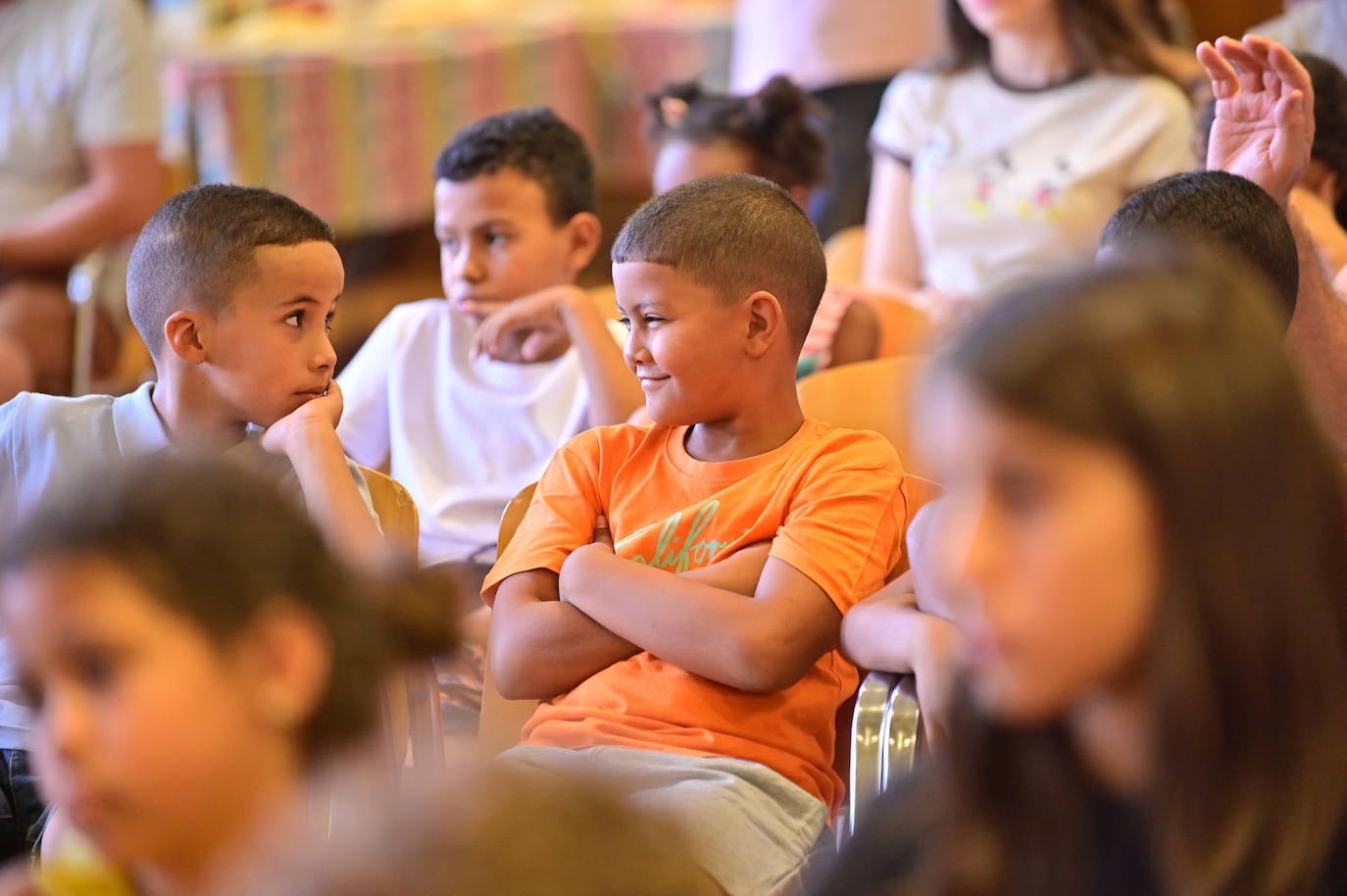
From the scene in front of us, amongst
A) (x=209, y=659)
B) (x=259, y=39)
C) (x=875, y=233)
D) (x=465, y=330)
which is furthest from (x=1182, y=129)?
(x=259, y=39)

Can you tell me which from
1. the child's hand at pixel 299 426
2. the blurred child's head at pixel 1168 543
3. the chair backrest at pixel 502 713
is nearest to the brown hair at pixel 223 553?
the blurred child's head at pixel 1168 543

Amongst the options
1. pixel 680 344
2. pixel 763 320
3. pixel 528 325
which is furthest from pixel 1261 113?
Answer: pixel 528 325

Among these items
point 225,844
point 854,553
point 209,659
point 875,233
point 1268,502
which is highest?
point 1268,502

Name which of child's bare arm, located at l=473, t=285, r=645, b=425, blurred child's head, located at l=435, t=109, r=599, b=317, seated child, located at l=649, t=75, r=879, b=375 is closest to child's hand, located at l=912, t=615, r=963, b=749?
child's bare arm, located at l=473, t=285, r=645, b=425

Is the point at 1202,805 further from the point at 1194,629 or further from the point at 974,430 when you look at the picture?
the point at 974,430

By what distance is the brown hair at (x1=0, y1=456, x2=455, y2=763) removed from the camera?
91 centimetres

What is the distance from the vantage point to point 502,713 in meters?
1.72

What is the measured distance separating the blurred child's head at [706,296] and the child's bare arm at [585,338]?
1.48 feet

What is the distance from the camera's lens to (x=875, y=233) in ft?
9.55

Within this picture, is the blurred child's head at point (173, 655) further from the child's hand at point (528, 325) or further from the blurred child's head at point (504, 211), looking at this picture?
the blurred child's head at point (504, 211)

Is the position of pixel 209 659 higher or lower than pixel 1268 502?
lower

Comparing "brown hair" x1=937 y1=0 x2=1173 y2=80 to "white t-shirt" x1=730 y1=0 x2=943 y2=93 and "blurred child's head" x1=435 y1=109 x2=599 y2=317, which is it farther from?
"blurred child's head" x1=435 y1=109 x2=599 y2=317

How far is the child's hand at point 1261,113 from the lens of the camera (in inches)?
69.8

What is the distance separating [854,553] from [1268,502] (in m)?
0.71
